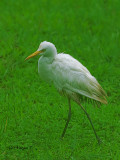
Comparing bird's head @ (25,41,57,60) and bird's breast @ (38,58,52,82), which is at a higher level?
bird's head @ (25,41,57,60)

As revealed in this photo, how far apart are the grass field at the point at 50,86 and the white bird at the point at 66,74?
508mm

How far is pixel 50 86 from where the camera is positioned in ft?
22.3

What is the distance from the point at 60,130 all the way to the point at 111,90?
1.54 meters

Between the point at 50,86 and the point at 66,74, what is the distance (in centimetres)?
179

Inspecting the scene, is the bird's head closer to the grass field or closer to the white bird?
the white bird

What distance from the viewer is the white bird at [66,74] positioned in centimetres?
503

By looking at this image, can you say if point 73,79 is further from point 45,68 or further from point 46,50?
point 46,50

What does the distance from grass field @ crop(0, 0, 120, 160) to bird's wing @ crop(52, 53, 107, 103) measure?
0.70 m

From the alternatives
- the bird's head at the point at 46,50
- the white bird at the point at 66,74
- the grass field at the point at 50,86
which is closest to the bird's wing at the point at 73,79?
the white bird at the point at 66,74

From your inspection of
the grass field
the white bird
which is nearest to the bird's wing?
the white bird

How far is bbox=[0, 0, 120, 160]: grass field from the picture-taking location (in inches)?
200

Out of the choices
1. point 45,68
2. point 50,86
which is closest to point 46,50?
point 45,68

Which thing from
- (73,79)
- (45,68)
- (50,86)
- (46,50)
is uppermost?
(46,50)

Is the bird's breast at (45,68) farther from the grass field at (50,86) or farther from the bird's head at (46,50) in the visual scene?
the grass field at (50,86)
